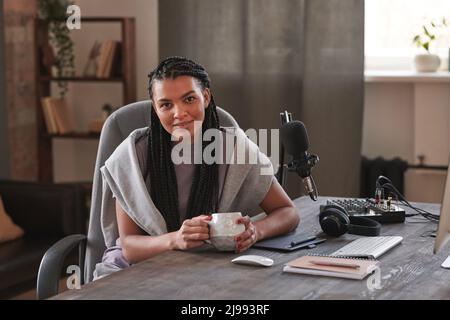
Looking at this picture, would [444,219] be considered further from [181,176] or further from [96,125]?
[96,125]

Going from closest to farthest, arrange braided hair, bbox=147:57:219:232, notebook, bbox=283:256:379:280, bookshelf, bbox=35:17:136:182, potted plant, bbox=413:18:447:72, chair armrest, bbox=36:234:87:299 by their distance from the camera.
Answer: notebook, bbox=283:256:379:280
chair armrest, bbox=36:234:87:299
braided hair, bbox=147:57:219:232
potted plant, bbox=413:18:447:72
bookshelf, bbox=35:17:136:182

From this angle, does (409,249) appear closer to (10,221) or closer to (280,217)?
(280,217)

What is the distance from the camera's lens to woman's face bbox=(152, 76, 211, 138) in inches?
89.7

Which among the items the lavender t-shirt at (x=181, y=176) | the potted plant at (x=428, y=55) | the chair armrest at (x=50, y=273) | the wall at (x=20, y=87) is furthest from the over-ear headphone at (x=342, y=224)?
the wall at (x=20, y=87)

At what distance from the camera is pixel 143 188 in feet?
7.48

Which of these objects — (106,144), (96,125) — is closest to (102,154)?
(106,144)

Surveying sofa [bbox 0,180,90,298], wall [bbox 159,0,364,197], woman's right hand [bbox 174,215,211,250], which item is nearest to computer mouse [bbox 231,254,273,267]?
woman's right hand [bbox 174,215,211,250]

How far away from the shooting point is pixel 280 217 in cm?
234

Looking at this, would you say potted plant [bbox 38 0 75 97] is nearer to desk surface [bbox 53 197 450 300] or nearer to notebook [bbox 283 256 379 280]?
desk surface [bbox 53 197 450 300]

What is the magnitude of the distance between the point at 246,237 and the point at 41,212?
198 cm

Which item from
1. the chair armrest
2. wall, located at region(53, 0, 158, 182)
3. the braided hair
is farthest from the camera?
wall, located at region(53, 0, 158, 182)

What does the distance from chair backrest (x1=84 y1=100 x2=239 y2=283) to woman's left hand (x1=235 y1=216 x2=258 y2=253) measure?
48 centimetres

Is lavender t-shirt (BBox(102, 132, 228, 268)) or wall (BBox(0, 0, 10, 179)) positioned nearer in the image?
lavender t-shirt (BBox(102, 132, 228, 268))
